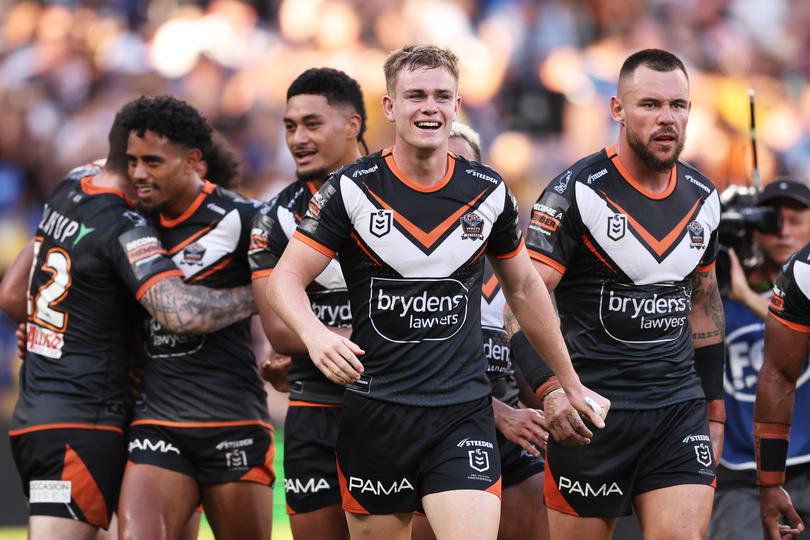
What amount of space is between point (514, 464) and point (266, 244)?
5.45 ft

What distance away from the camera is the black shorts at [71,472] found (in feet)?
21.8

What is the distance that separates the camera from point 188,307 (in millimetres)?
6641

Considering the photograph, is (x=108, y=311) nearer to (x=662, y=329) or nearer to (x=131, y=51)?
(x=662, y=329)

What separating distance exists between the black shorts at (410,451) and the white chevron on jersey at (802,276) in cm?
155

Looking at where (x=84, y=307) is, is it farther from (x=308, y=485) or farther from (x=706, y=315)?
(x=706, y=315)

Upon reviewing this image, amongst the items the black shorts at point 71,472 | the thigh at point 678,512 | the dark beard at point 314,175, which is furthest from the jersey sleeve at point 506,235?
the black shorts at point 71,472

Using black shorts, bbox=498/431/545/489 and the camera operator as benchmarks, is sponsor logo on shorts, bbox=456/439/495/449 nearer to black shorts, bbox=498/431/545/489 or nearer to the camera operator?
black shorts, bbox=498/431/545/489

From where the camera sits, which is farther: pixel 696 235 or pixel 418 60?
pixel 696 235

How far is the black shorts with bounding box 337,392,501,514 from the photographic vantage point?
554 cm

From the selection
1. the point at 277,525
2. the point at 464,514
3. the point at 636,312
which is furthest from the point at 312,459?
the point at 277,525

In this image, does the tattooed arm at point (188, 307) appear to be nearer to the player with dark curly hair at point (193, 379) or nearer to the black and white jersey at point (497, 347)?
the player with dark curly hair at point (193, 379)

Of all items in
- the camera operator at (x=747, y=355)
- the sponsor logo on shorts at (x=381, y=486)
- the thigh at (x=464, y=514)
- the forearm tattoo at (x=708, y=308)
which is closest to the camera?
the thigh at (x=464, y=514)

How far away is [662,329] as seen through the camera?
20.2 feet

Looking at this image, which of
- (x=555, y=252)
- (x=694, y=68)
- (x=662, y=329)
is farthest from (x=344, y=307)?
(x=694, y=68)
